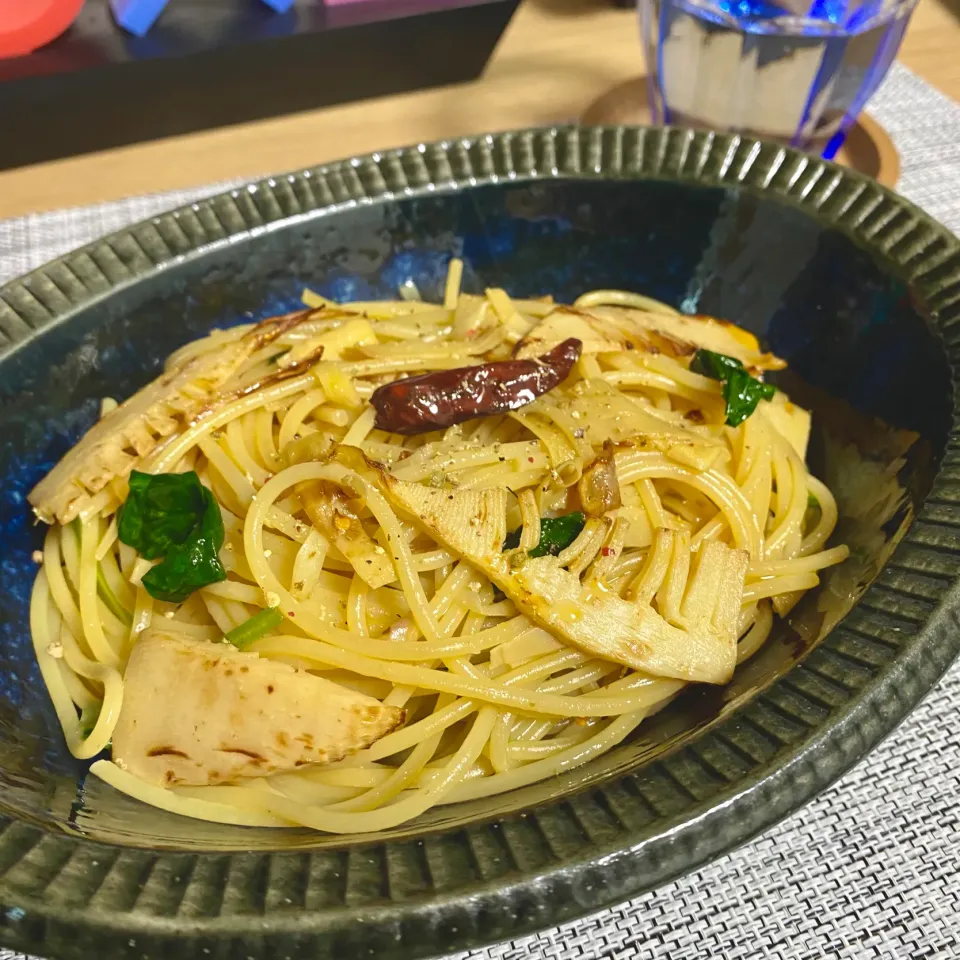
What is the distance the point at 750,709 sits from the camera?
4.12 feet

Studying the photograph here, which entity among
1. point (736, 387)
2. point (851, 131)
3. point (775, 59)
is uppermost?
point (775, 59)

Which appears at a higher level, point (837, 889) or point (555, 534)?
point (555, 534)

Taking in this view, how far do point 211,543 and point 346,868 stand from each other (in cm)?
72

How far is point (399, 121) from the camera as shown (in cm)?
331

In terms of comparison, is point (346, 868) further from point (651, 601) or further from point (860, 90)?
point (860, 90)

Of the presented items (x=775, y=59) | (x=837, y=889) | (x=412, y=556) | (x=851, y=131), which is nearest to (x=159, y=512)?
(x=412, y=556)

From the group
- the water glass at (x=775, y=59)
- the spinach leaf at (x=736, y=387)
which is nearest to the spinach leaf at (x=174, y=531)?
the spinach leaf at (x=736, y=387)

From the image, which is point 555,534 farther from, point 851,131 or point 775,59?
point 851,131

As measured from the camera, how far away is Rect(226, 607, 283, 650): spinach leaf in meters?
1.54

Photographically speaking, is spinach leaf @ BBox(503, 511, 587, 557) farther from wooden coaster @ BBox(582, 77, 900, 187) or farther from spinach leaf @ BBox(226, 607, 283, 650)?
wooden coaster @ BBox(582, 77, 900, 187)

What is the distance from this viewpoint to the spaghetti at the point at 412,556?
1.45 meters

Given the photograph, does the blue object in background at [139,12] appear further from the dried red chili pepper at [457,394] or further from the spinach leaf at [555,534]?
the spinach leaf at [555,534]

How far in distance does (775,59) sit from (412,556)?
188 centimetres

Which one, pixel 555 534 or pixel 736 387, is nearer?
pixel 555 534
